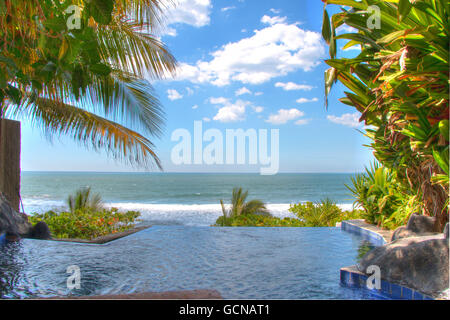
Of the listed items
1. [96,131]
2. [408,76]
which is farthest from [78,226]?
[408,76]

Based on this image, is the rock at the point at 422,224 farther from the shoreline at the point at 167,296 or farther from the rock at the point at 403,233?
the shoreline at the point at 167,296

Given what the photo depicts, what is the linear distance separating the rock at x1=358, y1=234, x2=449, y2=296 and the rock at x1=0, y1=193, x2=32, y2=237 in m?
4.43

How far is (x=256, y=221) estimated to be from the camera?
838cm

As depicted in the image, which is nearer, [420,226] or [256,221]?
[420,226]

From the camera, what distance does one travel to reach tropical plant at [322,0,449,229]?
2672 mm

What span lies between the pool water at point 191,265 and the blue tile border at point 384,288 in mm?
90

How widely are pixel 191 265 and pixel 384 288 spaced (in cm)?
192

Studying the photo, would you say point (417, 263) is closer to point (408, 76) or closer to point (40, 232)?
point (408, 76)

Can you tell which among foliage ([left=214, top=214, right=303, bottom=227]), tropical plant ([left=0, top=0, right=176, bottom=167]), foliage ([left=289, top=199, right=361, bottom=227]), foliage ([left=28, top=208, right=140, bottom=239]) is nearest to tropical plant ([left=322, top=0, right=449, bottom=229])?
tropical plant ([left=0, top=0, right=176, bottom=167])

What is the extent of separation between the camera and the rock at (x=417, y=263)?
2523 millimetres

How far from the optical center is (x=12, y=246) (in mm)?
4328

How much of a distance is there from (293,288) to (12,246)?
356 centimetres
